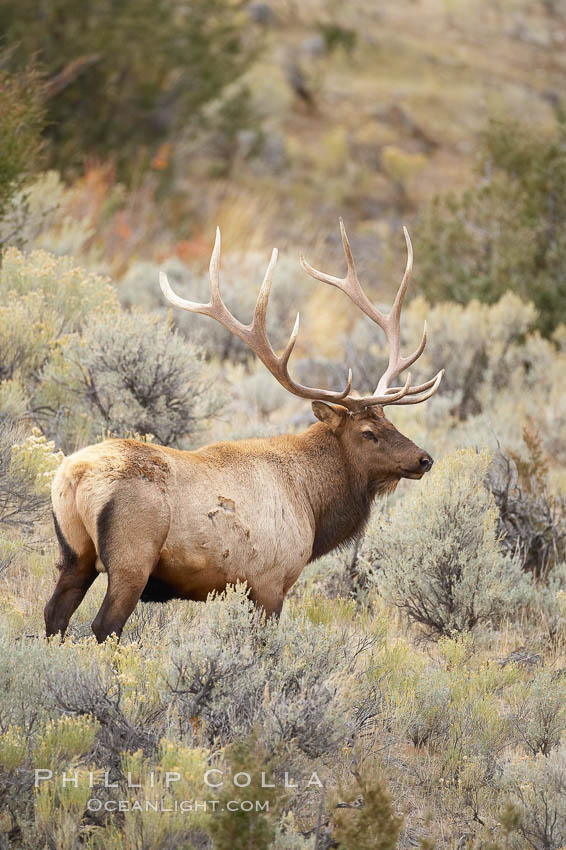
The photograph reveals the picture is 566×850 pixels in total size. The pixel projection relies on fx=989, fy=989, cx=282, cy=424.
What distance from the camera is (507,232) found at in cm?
1254

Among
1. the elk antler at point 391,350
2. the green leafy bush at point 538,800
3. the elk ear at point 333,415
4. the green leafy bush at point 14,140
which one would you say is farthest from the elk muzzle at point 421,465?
the green leafy bush at point 14,140

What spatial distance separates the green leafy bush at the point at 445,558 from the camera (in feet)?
19.9

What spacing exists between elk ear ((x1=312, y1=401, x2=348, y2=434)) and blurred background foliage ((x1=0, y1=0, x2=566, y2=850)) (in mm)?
1023

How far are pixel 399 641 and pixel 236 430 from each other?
2669mm

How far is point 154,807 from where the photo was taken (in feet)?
11.5

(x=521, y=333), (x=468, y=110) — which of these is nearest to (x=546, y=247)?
(x=521, y=333)

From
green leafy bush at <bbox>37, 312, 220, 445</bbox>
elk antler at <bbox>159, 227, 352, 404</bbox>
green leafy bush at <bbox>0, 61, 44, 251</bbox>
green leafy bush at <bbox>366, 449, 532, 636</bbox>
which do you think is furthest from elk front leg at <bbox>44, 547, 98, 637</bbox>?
green leafy bush at <bbox>0, 61, 44, 251</bbox>

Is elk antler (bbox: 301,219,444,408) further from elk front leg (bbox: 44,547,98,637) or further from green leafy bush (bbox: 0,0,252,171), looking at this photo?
green leafy bush (bbox: 0,0,252,171)

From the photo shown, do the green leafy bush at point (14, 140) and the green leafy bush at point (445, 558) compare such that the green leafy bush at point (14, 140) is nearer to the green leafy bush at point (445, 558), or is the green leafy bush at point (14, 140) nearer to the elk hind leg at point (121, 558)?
the green leafy bush at point (445, 558)

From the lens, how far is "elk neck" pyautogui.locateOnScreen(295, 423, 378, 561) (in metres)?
5.40

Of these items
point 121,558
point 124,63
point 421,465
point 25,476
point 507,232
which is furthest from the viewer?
point 124,63

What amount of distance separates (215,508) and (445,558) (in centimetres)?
201

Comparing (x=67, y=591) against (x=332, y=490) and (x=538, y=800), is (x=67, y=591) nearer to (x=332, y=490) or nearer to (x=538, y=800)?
(x=332, y=490)

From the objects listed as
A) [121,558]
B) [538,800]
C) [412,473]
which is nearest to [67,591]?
[121,558]
